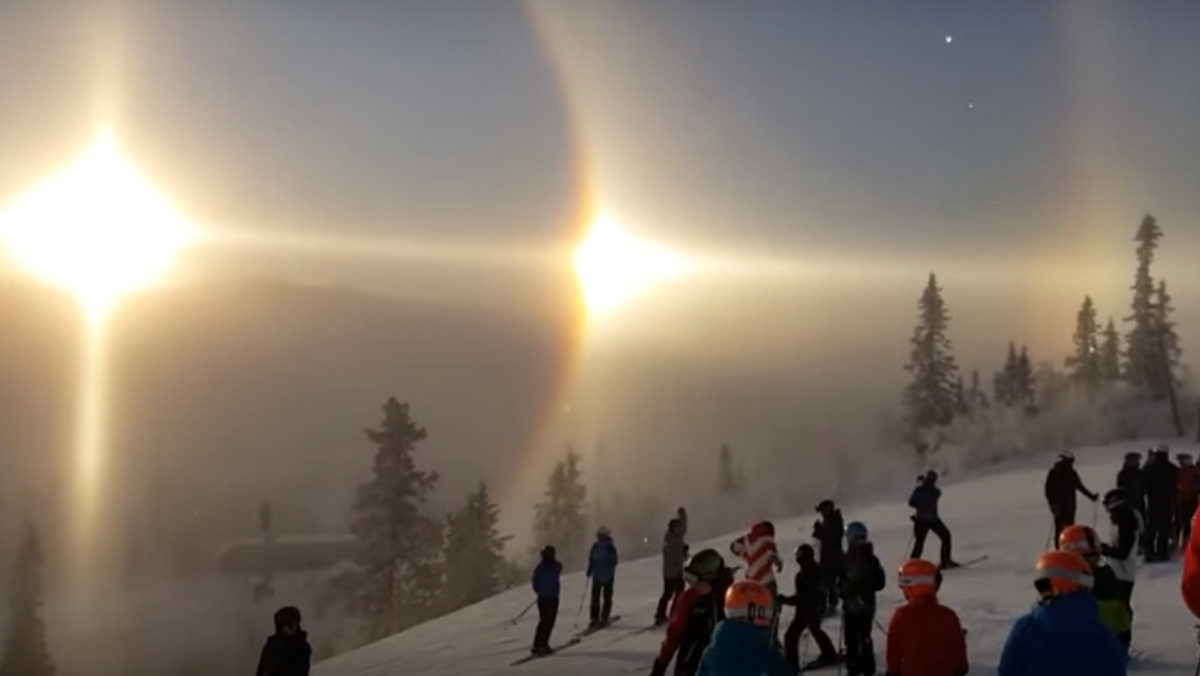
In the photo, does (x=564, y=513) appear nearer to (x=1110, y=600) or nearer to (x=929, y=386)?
(x=929, y=386)

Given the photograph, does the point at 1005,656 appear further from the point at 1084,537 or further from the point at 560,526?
the point at 560,526

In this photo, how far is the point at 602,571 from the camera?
73.9ft

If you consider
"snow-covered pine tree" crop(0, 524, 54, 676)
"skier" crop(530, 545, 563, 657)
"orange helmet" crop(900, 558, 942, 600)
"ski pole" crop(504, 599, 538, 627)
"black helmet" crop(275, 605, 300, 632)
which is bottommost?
"snow-covered pine tree" crop(0, 524, 54, 676)

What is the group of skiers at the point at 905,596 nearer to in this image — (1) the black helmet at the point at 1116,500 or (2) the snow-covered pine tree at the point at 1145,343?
(1) the black helmet at the point at 1116,500

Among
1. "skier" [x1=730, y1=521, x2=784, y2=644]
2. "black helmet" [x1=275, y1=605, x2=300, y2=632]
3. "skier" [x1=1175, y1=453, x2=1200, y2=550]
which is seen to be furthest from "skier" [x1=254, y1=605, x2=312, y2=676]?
"skier" [x1=1175, y1=453, x2=1200, y2=550]

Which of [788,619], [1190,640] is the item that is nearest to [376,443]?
[788,619]

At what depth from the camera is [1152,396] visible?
3071 inches

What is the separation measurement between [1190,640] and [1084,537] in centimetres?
828

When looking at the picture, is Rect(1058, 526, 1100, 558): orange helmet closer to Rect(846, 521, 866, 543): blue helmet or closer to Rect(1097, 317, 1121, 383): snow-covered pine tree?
Rect(846, 521, 866, 543): blue helmet

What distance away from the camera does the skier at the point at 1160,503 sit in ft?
66.7

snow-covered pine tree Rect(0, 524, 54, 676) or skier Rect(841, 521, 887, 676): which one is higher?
skier Rect(841, 521, 887, 676)

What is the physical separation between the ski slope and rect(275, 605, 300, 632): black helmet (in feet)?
24.3

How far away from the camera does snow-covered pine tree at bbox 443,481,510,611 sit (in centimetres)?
6369

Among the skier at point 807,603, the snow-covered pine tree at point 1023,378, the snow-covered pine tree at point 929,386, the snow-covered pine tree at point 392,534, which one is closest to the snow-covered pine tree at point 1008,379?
the snow-covered pine tree at point 1023,378
